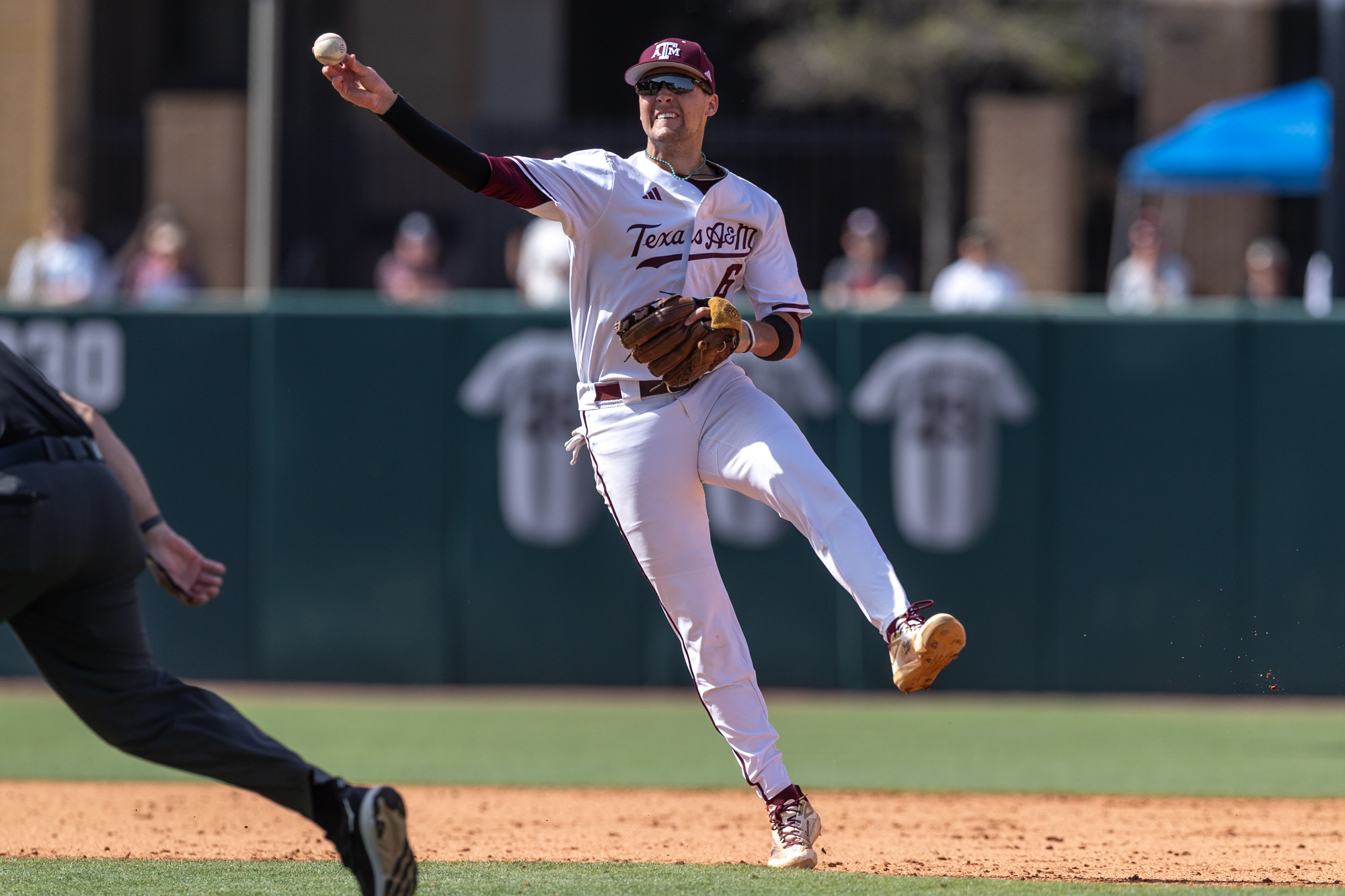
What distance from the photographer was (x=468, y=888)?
182 inches

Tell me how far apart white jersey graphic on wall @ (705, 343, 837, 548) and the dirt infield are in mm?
2576

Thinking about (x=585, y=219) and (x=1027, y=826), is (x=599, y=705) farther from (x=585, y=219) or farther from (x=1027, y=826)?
(x=585, y=219)

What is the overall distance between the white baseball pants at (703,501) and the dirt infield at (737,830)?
0.56 m

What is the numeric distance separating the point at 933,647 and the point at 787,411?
5067 mm

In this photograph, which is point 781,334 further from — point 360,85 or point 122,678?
point 122,678

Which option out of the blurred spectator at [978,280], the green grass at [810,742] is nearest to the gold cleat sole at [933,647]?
the green grass at [810,742]

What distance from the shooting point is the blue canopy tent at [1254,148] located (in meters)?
13.2

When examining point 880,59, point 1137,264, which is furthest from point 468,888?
point 880,59

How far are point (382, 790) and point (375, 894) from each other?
23cm

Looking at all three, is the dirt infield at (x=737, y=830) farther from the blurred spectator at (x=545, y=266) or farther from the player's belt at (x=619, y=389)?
the blurred spectator at (x=545, y=266)

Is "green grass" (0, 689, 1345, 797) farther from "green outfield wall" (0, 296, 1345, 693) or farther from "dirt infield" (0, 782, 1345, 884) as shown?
"dirt infield" (0, 782, 1345, 884)

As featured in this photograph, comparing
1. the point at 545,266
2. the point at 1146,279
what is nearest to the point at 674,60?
the point at 545,266

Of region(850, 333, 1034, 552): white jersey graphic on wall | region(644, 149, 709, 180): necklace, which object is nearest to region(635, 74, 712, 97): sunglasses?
region(644, 149, 709, 180): necklace

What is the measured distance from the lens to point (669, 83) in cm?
499
